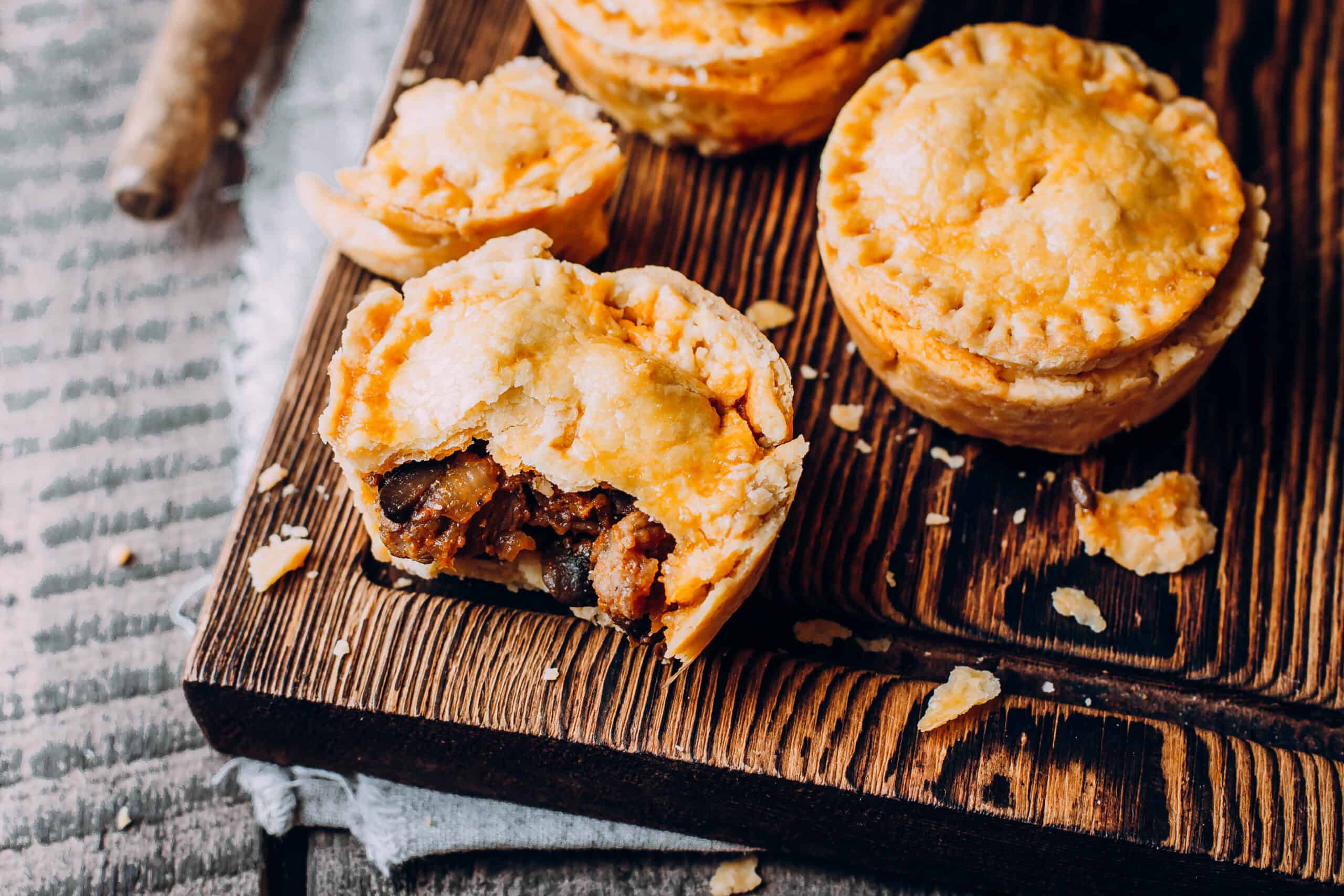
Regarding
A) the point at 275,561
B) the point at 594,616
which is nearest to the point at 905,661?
the point at 594,616

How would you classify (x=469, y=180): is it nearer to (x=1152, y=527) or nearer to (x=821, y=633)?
(x=821, y=633)

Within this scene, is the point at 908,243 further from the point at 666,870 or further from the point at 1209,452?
the point at 666,870

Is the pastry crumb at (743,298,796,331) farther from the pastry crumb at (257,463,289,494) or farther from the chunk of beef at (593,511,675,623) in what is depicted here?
the pastry crumb at (257,463,289,494)

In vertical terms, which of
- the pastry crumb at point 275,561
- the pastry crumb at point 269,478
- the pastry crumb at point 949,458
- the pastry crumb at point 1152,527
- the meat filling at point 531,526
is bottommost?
the pastry crumb at point 275,561

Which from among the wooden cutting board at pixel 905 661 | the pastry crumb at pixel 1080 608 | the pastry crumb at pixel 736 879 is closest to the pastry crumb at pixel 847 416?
the wooden cutting board at pixel 905 661

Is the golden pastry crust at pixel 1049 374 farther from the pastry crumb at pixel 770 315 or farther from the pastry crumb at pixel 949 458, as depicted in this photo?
the pastry crumb at pixel 770 315

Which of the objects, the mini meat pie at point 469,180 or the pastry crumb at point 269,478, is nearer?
the mini meat pie at point 469,180

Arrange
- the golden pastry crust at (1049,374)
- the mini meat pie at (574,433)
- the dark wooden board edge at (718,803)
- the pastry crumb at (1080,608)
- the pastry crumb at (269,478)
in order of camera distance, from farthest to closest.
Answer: the pastry crumb at (269,478)
the pastry crumb at (1080,608)
the golden pastry crust at (1049,374)
the dark wooden board edge at (718,803)
the mini meat pie at (574,433)
